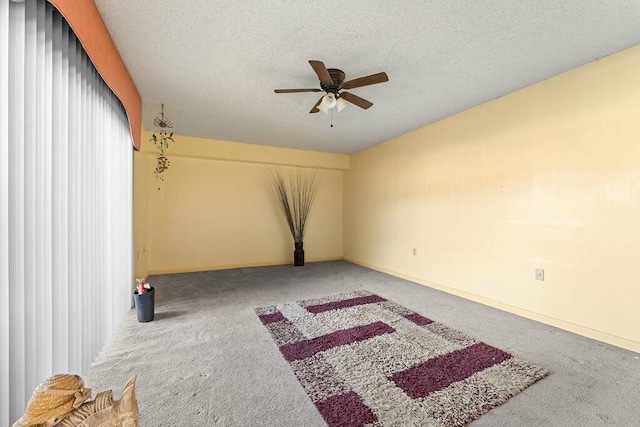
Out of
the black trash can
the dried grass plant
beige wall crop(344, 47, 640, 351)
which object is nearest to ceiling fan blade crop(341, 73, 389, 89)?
beige wall crop(344, 47, 640, 351)

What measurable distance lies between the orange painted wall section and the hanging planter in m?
2.86

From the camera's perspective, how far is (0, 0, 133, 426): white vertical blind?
1.06 meters

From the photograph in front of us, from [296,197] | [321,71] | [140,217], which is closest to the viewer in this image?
[321,71]

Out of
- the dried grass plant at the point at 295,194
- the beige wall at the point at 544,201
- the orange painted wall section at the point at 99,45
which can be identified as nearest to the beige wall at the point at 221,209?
the dried grass plant at the point at 295,194

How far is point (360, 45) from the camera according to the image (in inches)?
77.1

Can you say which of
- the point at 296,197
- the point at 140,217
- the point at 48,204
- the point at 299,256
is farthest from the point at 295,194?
the point at 48,204

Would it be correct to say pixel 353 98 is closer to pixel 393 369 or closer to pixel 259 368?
pixel 393 369

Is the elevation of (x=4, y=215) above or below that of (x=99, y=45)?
below

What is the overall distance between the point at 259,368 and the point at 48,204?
1.52m

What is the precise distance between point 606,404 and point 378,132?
139 inches

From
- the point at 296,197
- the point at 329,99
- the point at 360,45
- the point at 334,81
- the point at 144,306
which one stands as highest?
the point at 360,45

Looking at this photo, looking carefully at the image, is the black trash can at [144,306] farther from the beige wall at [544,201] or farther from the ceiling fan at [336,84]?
the beige wall at [544,201]

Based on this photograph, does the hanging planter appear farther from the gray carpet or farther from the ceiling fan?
the ceiling fan

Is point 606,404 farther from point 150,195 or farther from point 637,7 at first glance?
point 150,195
